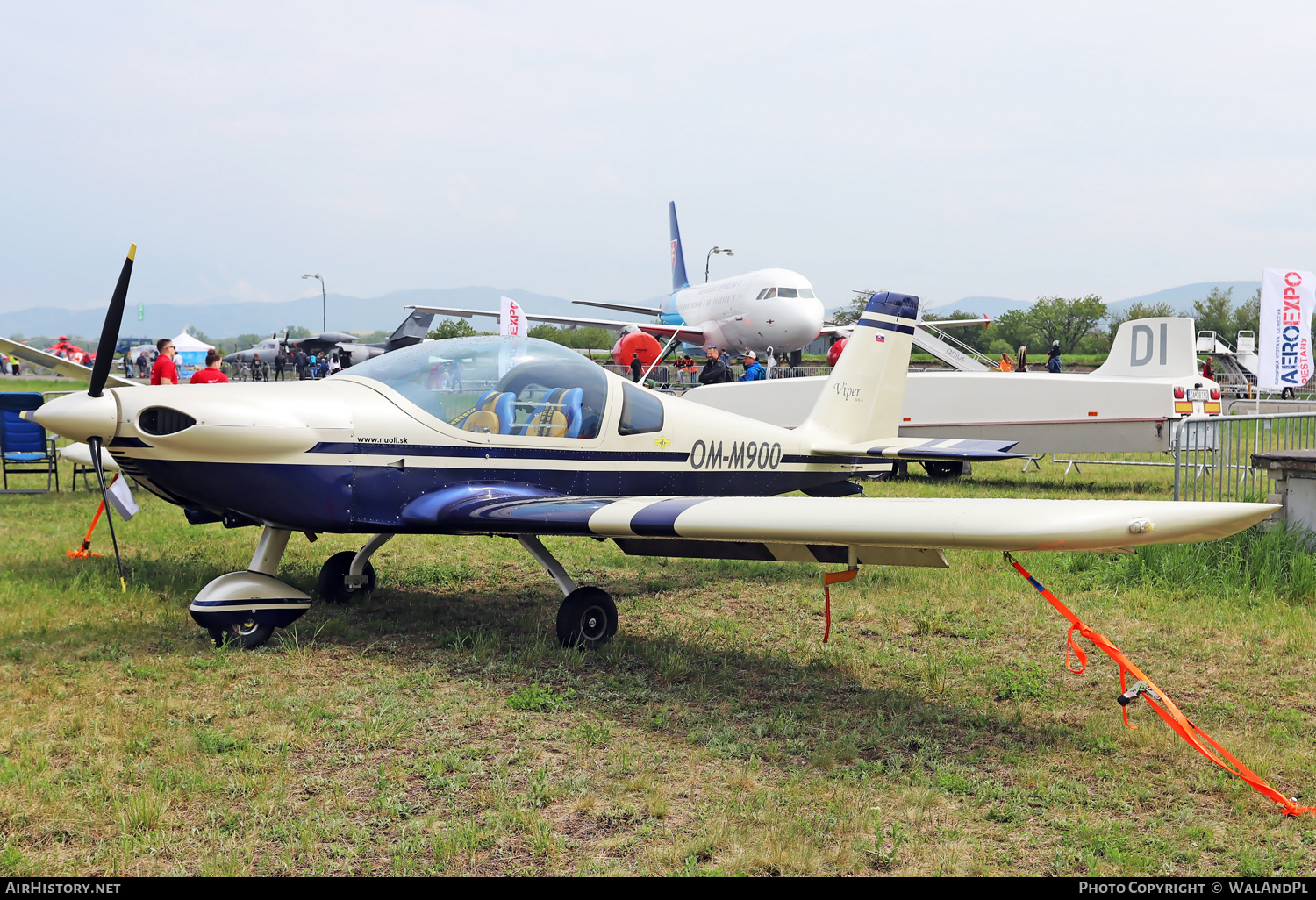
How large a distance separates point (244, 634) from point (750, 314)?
3033 centimetres

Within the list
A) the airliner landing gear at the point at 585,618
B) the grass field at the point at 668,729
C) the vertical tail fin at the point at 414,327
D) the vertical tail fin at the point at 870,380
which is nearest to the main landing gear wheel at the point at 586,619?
the airliner landing gear at the point at 585,618

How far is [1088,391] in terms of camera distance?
45.2 ft

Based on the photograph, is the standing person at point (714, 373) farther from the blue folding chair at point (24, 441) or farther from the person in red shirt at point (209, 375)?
the blue folding chair at point (24, 441)

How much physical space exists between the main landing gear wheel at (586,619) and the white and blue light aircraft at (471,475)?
0.04 feet

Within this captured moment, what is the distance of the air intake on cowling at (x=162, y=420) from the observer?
517 cm

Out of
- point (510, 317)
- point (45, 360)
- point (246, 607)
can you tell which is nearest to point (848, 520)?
point (246, 607)

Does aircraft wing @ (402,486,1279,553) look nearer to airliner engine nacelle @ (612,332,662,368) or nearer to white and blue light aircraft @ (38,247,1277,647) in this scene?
white and blue light aircraft @ (38,247,1277,647)

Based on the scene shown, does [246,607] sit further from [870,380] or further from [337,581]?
[870,380]

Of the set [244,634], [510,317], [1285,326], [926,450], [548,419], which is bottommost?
[244,634]

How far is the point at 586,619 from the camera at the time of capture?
19.0 ft

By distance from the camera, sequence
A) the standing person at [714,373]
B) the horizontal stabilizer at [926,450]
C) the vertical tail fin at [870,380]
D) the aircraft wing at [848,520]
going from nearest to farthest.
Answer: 1. the aircraft wing at [848,520]
2. the horizontal stabilizer at [926,450]
3. the vertical tail fin at [870,380]
4. the standing person at [714,373]

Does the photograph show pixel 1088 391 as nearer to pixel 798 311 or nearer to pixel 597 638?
pixel 597 638

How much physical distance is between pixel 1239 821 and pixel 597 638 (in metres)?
3.47
